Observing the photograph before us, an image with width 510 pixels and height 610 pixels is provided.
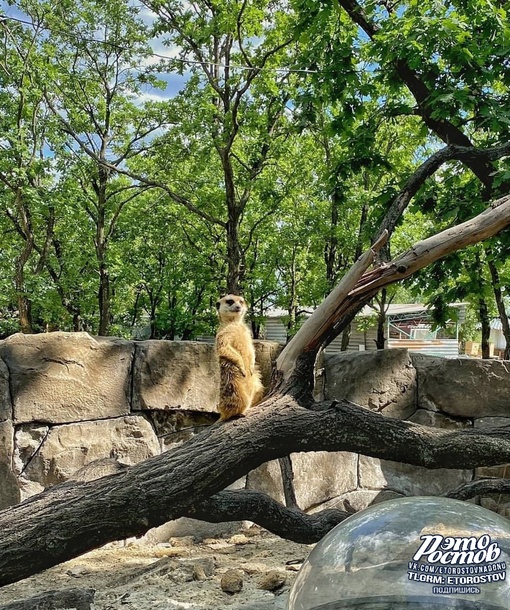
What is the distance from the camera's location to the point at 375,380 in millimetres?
6102

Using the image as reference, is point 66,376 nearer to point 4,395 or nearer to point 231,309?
point 4,395

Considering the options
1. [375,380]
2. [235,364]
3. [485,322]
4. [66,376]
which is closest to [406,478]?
[375,380]

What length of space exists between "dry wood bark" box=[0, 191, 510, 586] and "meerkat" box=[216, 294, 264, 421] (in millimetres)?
435

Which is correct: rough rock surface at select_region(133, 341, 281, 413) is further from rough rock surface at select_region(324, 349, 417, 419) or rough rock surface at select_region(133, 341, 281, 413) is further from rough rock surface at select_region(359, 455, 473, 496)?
rough rock surface at select_region(359, 455, 473, 496)

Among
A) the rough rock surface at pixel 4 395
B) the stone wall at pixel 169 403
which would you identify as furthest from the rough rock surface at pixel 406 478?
the rough rock surface at pixel 4 395

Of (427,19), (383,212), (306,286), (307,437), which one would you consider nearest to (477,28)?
(427,19)

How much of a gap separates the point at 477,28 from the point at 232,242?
641cm

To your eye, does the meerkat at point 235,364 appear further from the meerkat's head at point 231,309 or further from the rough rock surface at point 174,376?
the rough rock surface at point 174,376

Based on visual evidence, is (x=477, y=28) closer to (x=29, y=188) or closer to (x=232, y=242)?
(x=232, y=242)

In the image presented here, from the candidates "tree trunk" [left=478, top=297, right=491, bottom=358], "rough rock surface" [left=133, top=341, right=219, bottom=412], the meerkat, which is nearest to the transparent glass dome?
the meerkat

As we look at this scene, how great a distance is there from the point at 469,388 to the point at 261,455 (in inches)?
137

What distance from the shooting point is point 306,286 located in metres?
15.8

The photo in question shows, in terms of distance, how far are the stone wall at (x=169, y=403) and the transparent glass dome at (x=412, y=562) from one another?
3910 millimetres

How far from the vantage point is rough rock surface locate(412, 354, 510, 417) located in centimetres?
607
